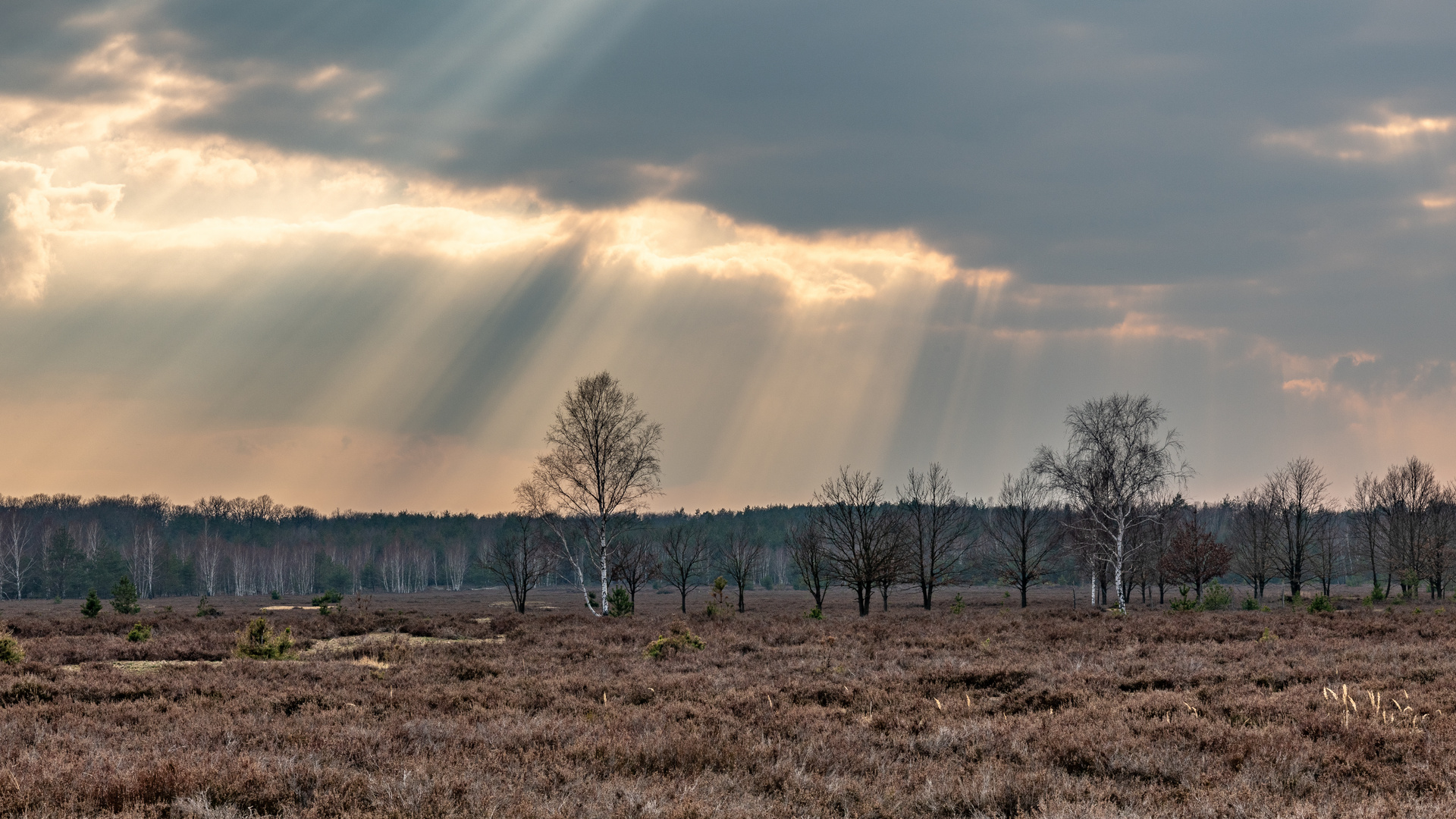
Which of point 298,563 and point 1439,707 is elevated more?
point 1439,707

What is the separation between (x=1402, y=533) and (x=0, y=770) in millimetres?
90950

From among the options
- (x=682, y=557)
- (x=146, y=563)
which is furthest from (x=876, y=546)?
(x=146, y=563)

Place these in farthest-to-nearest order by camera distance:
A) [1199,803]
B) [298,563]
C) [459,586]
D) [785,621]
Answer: [459,586], [298,563], [785,621], [1199,803]

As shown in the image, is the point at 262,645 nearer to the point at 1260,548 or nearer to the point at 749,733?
the point at 749,733

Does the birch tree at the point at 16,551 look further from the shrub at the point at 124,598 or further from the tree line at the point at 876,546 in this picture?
the shrub at the point at 124,598

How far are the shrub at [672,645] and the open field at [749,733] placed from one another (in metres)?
0.49

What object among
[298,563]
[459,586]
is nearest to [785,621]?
[298,563]

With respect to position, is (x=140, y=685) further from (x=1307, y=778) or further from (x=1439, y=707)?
(x=1439, y=707)

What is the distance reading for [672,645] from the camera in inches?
936

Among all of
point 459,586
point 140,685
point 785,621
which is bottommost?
point 459,586

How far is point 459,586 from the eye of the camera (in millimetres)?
168125

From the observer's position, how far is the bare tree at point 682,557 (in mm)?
71688

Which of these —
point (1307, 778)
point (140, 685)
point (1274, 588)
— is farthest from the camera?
point (1274, 588)

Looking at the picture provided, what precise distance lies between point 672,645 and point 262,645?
1143cm
